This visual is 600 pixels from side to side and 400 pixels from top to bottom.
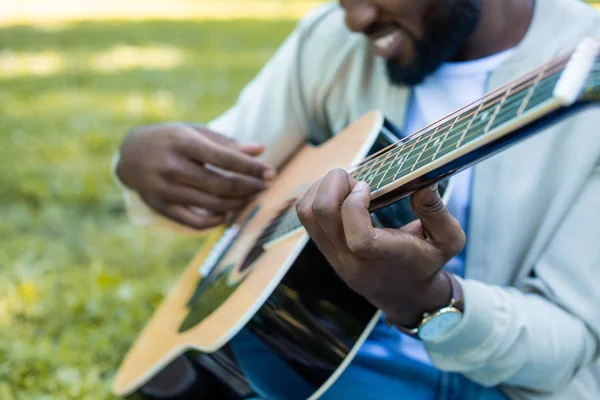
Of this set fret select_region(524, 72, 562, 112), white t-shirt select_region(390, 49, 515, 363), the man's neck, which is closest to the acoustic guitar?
fret select_region(524, 72, 562, 112)

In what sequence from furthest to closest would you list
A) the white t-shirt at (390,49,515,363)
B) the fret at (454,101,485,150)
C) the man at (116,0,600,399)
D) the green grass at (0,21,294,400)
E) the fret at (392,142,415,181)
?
the green grass at (0,21,294,400) → the white t-shirt at (390,49,515,363) → the man at (116,0,600,399) → the fret at (392,142,415,181) → the fret at (454,101,485,150)

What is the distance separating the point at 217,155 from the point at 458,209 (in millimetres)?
543

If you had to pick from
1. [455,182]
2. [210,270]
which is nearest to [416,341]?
[455,182]

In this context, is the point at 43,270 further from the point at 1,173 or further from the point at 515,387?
the point at 515,387

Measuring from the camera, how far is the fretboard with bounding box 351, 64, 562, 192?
2.88 feet

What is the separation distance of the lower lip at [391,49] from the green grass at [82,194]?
1.06 meters

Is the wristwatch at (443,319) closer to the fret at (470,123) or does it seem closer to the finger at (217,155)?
the fret at (470,123)

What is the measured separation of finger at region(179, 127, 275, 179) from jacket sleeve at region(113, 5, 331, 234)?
6.6 inches

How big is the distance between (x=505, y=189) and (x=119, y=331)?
1.23m

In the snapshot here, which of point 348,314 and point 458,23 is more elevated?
point 458,23

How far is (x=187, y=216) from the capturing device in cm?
186

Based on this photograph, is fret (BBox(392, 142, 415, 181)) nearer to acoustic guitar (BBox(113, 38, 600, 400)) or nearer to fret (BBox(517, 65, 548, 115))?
acoustic guitar (BBox(113, 38, 600, 400))

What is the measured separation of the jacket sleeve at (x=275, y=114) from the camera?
190 centimetres

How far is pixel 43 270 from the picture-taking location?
2527 mm
